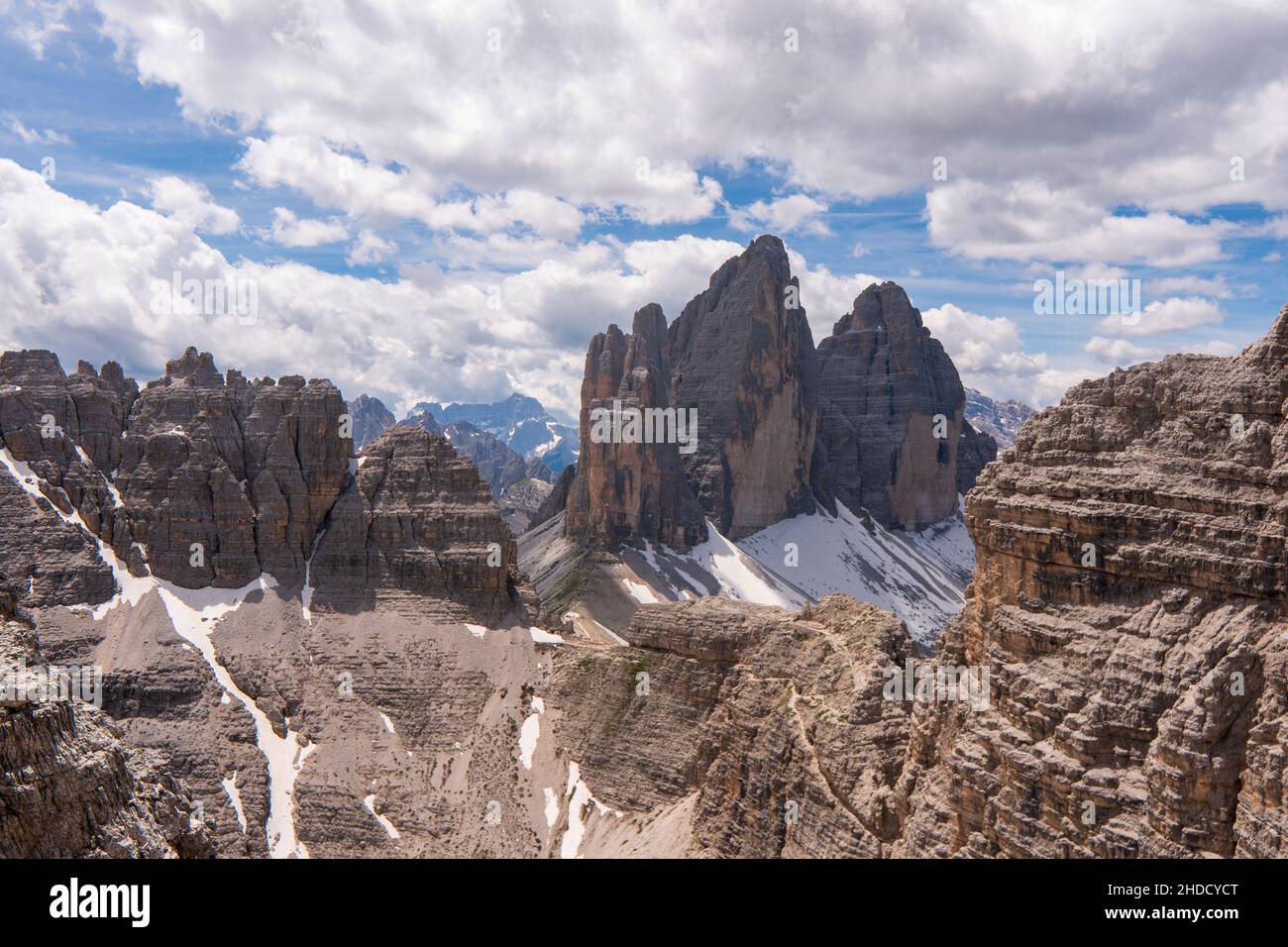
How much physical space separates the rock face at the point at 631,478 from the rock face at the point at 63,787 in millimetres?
140280

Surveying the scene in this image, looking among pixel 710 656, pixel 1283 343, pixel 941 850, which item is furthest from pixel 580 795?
pixel 1283 343

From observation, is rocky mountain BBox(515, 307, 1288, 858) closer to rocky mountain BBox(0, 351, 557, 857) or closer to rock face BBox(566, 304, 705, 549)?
rocky mountain BBox(0, 351, 557, 857)

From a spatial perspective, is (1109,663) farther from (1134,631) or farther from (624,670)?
(624,670)

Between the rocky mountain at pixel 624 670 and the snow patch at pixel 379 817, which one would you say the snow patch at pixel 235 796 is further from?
the snow patch at pixel 379 817

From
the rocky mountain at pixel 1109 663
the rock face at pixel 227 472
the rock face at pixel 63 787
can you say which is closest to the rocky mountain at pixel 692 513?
the rock face at pixel 227 472

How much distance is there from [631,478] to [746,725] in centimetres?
11338

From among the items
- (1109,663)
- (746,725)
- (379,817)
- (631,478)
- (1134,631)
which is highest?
(631,478)

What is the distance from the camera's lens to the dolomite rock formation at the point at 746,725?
43188mm

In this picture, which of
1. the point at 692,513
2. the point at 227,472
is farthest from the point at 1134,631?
the point at 692,513

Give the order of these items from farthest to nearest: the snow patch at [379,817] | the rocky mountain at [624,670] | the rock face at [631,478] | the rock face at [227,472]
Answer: the rock face at [631,478] < the rock face at [227,472] < the snow patch at [379,817] < the rocky mountain at [624,670]

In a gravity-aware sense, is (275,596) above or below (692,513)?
below

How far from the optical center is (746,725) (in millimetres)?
54625

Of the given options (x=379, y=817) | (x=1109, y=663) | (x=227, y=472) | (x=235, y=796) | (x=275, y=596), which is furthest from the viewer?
(x=227, y=472)
